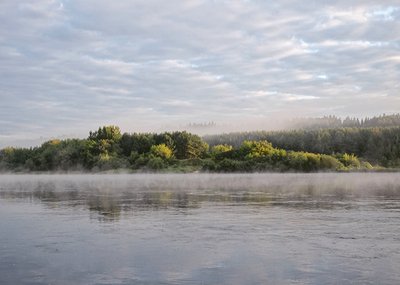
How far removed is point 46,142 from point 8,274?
147m

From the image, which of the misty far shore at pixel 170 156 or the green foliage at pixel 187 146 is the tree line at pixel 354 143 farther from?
the green foliage at pixel 187 146

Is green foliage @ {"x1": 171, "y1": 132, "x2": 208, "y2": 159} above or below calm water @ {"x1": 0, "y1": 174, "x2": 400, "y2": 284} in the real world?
above

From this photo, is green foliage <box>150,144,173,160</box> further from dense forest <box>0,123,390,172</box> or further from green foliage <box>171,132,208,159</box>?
green foliage <box>171,132,208,159</box>

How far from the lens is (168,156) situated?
112 meters

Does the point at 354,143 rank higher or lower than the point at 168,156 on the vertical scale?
higher

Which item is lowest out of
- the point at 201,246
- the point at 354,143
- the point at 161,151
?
the point at 201,246

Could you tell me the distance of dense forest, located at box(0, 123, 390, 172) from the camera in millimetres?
101812

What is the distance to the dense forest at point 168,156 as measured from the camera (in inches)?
4008

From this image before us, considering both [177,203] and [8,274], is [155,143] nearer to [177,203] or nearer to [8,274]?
[177,203]

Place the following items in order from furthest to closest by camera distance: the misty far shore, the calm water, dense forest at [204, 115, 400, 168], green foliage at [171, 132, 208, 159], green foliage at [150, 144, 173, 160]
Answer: dense forest at [204, 115, 400, 168], green foliage at [171, 132, 208, 159], green foliage at [150, 144, 173, 160], the misty far shore, the calm water

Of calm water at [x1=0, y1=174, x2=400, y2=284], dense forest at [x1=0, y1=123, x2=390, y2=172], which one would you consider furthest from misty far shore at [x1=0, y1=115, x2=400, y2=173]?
calm water at [x1=0, y1=174, x2=400, y2=284]

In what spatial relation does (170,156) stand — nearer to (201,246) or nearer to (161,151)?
(161,151)

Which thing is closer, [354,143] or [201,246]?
[201,246]

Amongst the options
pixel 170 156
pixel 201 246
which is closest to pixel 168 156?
pixel 170 156
